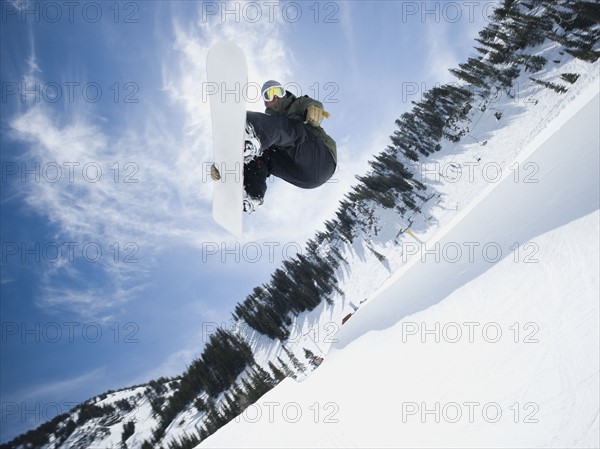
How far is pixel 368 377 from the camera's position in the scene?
656 centimetres

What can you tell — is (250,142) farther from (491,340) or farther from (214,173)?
(491,340)

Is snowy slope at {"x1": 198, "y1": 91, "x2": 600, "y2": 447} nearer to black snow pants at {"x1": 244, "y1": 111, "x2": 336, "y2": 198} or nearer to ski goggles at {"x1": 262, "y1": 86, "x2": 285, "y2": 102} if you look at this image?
black snow pants at {"x1": 244, "y1": 111, "x2": 336, "y2": 198}

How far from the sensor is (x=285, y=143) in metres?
4.54

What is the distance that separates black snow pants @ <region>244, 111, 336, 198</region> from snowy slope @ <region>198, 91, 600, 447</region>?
3805 millimetres

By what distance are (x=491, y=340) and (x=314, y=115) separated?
457 centimetres

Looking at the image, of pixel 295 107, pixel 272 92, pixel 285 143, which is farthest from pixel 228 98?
pixel 295 107

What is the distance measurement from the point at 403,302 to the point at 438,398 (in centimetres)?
320

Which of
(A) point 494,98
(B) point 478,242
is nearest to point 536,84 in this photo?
(A) point 494,98

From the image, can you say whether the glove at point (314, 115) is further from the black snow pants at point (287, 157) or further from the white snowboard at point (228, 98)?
the white snowboard at point (228, 98)

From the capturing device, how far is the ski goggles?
457cm

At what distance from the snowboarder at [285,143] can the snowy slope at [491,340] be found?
3.82 metres

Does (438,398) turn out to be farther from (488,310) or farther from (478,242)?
(478,242)

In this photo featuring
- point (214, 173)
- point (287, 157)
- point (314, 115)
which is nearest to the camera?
point (214, 173)

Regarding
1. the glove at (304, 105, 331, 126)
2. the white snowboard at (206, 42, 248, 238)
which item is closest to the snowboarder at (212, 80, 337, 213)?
the glove at (304, 105, 331, 126)
